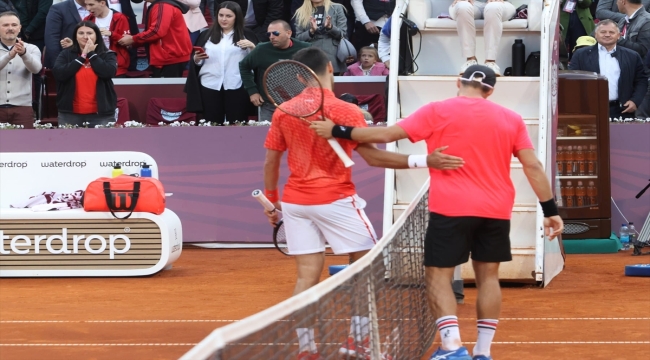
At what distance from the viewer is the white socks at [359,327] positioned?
4.84 meters

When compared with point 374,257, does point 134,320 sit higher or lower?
lower

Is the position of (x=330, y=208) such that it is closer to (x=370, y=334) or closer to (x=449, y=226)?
(x=449, y=226)

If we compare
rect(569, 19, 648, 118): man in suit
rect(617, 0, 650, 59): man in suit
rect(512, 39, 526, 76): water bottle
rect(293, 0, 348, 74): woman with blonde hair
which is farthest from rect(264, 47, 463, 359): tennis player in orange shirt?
rect(617, 0, 650, 59): man in suit

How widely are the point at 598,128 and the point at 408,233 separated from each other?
6.27 metres

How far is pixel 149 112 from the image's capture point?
45.6 ft

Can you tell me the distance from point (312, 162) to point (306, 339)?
1984 millimetres

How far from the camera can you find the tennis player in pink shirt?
5.92 m

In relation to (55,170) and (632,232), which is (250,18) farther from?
(632,232)

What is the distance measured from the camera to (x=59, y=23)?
46.5 feet

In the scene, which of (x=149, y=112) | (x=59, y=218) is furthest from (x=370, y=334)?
(x=149, y=112)

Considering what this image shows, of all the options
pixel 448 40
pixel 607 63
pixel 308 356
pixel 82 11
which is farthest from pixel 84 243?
pixel 607 63

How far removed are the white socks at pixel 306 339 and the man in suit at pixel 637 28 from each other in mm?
10697

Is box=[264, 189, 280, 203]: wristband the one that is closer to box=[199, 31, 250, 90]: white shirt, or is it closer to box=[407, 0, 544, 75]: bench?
box=[407, 0, 544, 75]: bench

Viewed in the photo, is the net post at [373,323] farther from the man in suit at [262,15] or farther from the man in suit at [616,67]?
the man in suit at [262,15]
